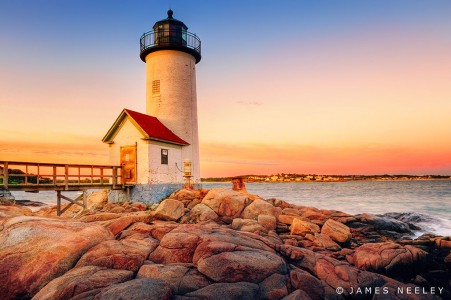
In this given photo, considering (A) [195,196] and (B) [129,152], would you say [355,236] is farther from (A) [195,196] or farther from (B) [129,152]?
(B) [129,152]

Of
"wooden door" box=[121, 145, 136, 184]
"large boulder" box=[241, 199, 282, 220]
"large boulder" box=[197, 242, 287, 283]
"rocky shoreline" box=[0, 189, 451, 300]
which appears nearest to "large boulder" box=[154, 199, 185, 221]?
"rocky shoreline" box=[0, 189, 451, 300]

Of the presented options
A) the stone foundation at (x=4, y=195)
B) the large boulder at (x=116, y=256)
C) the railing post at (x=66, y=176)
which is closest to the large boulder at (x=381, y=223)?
the large boulder at (x=116, y=256)

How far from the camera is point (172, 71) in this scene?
20.9 meters

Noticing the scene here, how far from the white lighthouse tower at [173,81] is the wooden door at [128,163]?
127 inches

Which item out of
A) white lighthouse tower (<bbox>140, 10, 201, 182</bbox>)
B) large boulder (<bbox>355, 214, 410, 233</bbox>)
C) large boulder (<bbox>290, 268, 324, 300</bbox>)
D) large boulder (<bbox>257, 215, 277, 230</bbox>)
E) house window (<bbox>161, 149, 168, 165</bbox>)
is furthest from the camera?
white lighthouse tower (<bbox>140, 10, 201, 182</bbox>)

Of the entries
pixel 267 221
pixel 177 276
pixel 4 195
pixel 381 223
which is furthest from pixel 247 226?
pixel 4 195

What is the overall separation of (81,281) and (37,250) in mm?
1936

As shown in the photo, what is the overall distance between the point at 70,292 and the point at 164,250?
2.35 metres

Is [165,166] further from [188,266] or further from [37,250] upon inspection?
[188,266]

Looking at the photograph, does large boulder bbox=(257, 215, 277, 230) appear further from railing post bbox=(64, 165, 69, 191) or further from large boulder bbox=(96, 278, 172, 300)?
railing post bbox=(64, 165, 69, 191)

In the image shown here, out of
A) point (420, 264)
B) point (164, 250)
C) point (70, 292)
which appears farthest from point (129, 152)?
point (420, 264)

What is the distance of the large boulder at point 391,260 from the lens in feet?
29.1

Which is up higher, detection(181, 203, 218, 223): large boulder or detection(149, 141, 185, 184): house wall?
detection(149, 141, 185, 184): house wall

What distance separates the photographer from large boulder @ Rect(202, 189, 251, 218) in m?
13.3
